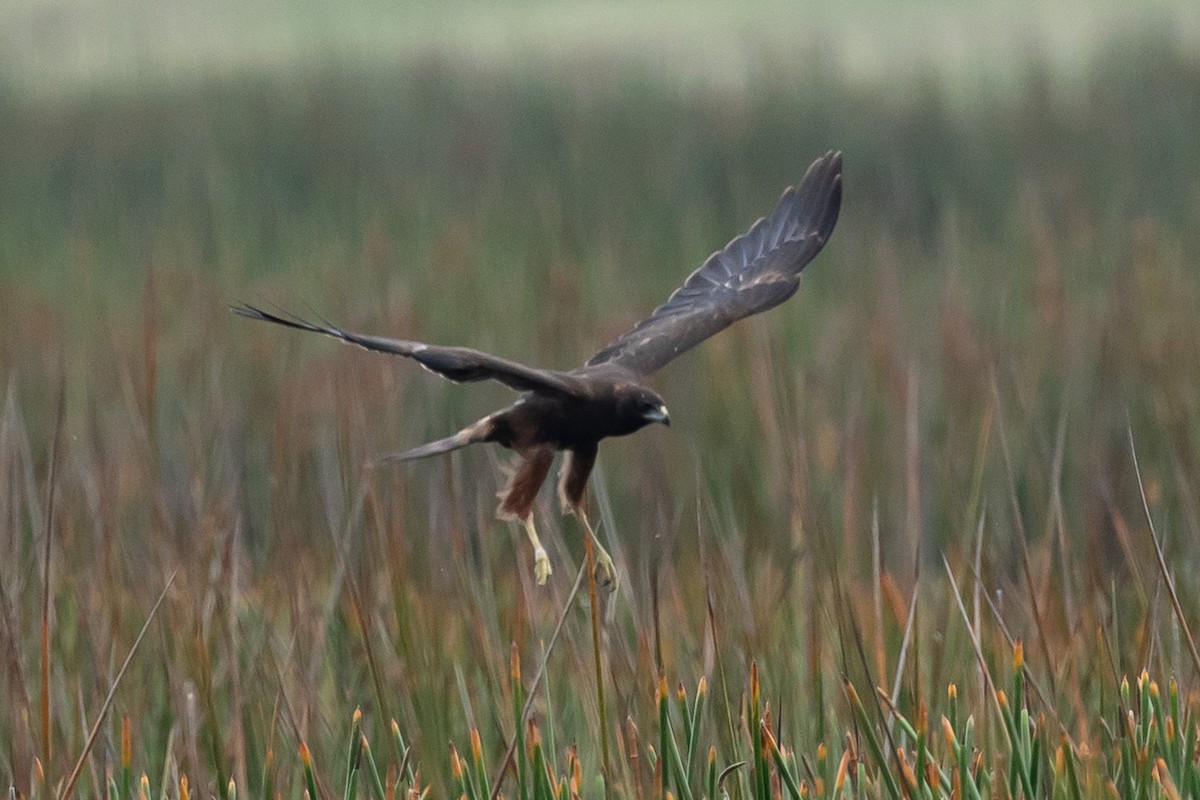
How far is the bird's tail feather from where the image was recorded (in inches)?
99.6

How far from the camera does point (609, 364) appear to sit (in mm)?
3271

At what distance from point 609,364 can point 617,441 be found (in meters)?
2.60

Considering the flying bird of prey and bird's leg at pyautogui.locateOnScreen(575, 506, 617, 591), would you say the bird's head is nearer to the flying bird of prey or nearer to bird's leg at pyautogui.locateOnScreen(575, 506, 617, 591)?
the flying bird of prey

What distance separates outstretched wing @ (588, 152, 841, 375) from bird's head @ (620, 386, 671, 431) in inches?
20.2

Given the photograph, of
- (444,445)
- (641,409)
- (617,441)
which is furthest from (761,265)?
(617,441)

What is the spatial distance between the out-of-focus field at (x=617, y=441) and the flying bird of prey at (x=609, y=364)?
16 centimetres

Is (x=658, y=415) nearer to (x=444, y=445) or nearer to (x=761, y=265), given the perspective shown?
(x=444, y=445)

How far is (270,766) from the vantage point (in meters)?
3.07

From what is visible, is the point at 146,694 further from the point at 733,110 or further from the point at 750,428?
the point at 733,110

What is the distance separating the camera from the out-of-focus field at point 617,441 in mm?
3125

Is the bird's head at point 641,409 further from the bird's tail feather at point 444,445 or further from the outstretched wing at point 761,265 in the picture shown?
the outstretched wing at point 761,265

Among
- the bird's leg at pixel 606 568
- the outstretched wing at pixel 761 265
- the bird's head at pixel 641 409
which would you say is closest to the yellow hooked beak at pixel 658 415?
the bird's head at pixel 641 409

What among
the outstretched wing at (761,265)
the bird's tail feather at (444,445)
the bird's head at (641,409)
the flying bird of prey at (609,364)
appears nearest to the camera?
the bird's tail feather at (444,445)

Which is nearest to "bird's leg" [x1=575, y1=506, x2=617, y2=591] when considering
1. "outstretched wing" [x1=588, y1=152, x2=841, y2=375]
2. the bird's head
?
the bird's head
